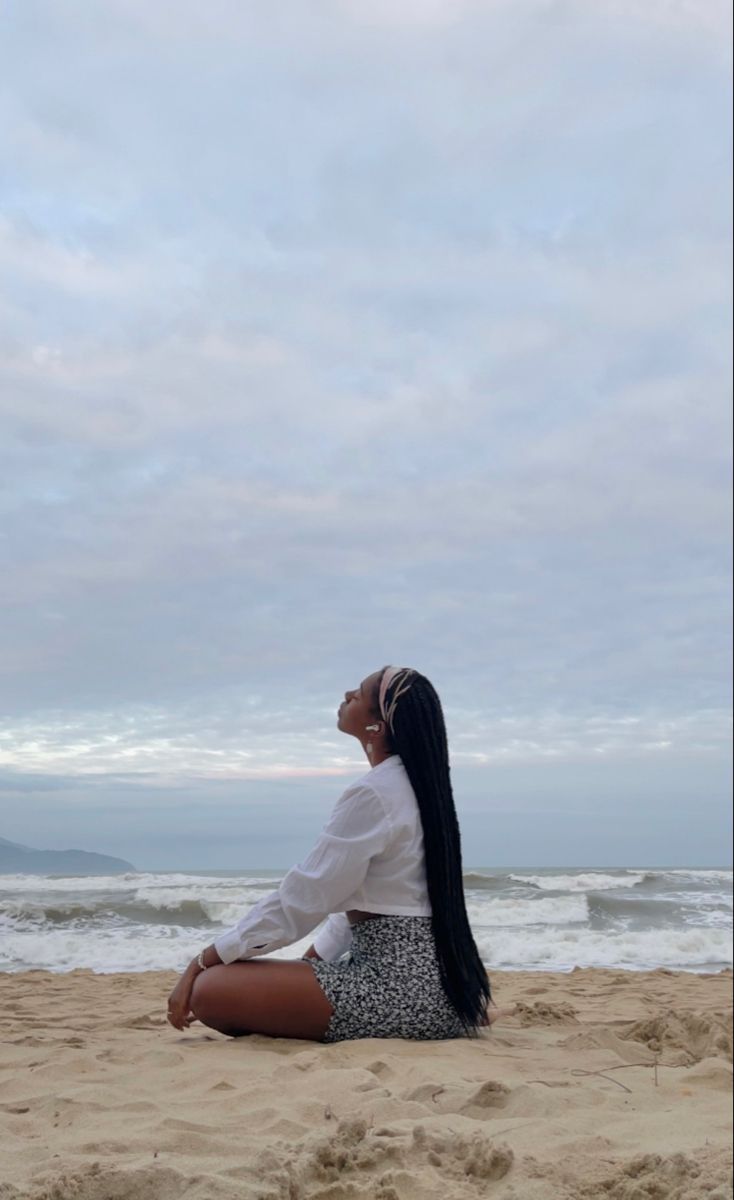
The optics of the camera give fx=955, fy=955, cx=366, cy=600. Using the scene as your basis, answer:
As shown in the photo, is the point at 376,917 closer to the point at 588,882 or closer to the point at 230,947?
the point at 230,947

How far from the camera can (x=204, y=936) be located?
8672 mm

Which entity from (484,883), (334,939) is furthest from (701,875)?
(334,939)

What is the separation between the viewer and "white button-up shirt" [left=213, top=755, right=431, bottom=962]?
2.69m

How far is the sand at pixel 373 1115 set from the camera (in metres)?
1.59

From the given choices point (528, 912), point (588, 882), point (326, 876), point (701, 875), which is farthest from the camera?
point (701, 875)

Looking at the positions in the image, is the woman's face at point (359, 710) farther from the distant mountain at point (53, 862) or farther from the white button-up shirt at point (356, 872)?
the distant mountain at point (53, 862)

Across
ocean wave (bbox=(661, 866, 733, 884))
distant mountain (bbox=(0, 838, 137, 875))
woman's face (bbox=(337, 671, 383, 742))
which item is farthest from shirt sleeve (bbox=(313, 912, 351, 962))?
ocean wave (bbox=(661, 866, 733, 884))

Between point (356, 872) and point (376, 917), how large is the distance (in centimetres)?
21

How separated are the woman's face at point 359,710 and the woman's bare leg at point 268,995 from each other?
0.72 metres

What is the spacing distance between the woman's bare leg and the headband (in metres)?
0.80

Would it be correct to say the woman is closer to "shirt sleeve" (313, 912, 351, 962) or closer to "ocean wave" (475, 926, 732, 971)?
"shirt sleeve" (313, 912, 351, 962)

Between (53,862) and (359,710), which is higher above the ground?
(359,710)

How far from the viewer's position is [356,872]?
270cm

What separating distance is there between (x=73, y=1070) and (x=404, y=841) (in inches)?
42.2
